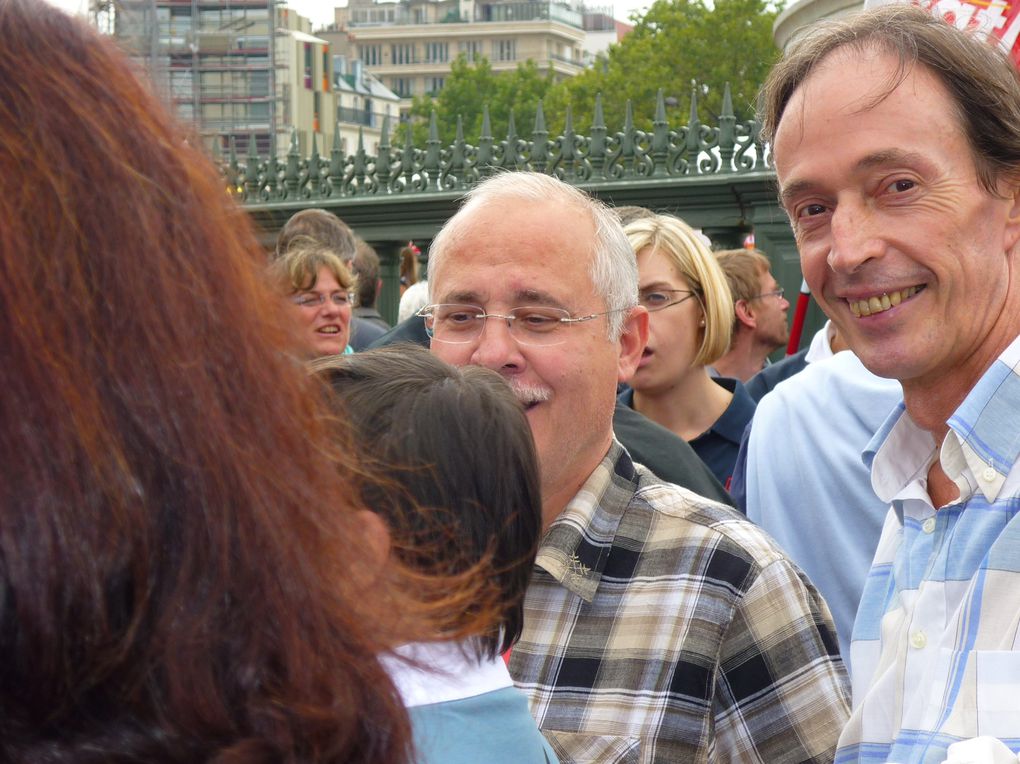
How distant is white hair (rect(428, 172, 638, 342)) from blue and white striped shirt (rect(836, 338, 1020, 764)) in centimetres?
82

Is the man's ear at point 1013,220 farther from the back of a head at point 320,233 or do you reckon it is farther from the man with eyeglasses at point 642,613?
the back of a head at point 320,233

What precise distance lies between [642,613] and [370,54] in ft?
462

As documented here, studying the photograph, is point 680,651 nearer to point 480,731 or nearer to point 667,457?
point 480,731

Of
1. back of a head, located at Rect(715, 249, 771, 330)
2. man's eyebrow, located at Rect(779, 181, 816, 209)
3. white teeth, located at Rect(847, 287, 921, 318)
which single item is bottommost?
back of a head, located at Rect(715, 249, 771, 330)

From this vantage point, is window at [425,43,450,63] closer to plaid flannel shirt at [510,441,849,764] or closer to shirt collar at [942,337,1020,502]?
plaid flannel shirt at [510,441,849,764]

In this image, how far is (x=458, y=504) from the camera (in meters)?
1.60

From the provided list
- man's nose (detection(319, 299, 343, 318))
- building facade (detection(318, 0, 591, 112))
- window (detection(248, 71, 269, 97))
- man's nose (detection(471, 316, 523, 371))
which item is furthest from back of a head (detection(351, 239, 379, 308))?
building facade (detection(318, 0, 591, 112))

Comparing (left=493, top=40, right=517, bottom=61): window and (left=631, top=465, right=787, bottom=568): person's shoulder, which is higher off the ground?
(left=493, top=40, right=517, bottom=61): window

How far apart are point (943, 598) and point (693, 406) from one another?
2.67m

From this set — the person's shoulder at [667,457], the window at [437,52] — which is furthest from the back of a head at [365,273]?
the window at [437,52]

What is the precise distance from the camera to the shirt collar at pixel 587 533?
2.27 meters

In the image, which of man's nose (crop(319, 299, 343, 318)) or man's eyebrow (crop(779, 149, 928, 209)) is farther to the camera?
man's nose (crop(319, 299, 343, 318))

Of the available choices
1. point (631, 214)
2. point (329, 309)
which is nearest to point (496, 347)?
point (631, 214)

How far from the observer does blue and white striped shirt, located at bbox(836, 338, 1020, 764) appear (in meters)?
1.66
